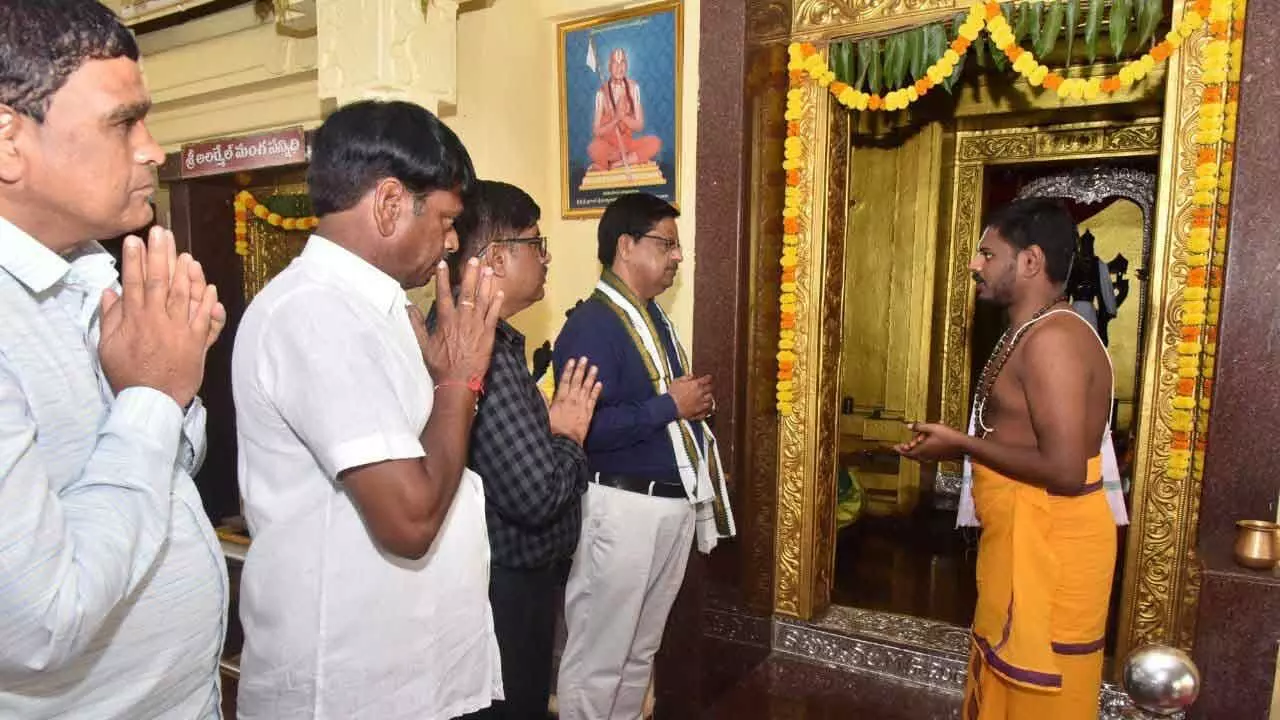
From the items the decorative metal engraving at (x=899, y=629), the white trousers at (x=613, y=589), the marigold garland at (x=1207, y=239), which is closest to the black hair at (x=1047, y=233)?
the marigold garland at (x=1207, y=239)

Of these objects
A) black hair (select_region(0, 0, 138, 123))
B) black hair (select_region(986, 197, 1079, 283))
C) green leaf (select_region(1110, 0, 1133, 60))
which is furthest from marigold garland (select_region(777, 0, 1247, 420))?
black hair (select_region(0, 0, 138, 123))

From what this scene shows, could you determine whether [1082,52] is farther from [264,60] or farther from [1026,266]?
[264,60]

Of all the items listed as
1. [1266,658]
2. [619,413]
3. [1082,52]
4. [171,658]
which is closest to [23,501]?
[171,658]

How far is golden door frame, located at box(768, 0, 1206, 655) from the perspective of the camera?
294cm

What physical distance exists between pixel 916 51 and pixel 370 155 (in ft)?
8.76

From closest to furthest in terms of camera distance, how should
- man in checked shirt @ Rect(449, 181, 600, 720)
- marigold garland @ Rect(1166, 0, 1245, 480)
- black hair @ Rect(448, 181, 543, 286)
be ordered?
man in checked shirt @ Rect(449, 181, 600, 720)
black hair @ Rect(448, 181, 543, 286)
marigold garland @ Rect(1166, 0, 1245, 480)

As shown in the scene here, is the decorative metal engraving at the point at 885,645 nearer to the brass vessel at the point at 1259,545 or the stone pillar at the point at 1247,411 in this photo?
the stone pillar at the point at 1247,411

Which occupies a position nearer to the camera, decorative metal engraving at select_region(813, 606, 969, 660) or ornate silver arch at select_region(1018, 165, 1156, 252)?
decorative metal engraving at select_region(813, 606, 969, 660)

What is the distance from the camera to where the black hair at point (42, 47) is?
91 cm

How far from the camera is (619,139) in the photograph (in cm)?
372

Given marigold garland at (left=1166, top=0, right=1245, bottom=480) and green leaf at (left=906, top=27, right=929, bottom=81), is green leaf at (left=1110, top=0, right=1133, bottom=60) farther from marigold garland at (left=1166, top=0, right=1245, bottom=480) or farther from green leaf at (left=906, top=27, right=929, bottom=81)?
green leaf at (left=906, top=27, right=929, bottom=81)

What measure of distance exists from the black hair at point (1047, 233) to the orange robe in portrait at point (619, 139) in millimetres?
1656

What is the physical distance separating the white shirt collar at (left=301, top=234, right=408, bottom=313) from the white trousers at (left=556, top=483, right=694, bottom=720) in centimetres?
143

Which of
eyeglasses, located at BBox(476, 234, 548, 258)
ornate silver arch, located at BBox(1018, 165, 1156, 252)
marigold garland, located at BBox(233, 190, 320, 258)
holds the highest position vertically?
ornate silver arch, located at BBox(1018, 165, 1156, 252)
